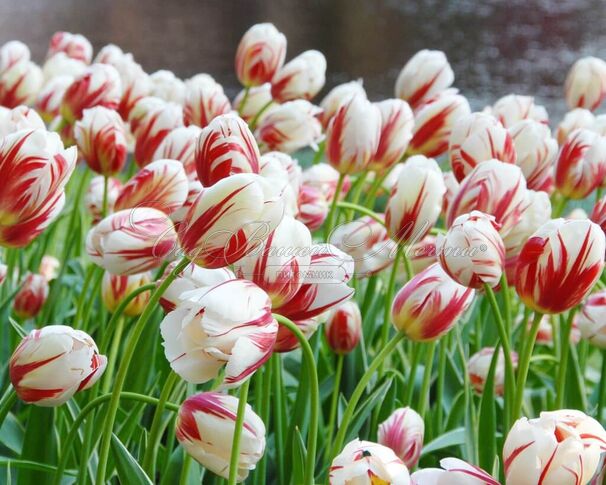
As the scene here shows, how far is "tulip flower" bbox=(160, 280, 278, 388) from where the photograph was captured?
1.12 ft

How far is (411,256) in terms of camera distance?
744 mm

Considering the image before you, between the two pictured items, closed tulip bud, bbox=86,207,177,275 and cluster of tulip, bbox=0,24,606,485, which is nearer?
cluster of tulip, bbox=0,24,606,485

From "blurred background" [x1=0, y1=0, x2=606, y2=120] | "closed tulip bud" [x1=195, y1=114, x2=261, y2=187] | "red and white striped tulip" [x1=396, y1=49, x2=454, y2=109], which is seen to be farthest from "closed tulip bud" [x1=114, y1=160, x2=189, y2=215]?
"blurred background" [x1=0, y1=0, x2=606, y2=120]

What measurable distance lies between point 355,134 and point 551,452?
1.29 feet

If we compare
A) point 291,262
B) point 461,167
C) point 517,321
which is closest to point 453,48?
point 517,321

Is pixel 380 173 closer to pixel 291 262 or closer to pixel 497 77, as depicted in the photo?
pixel 291 262

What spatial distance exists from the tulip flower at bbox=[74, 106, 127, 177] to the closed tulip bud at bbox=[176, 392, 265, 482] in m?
0.36

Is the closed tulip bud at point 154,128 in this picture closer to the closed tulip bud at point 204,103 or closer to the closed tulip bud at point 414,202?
the closed tulip bud at point 204,103

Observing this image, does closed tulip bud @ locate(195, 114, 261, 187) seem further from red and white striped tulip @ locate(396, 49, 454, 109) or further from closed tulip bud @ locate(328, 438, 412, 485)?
red and white striped tulip @ locate(396, 49, 454, 109)

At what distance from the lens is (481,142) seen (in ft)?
1.93

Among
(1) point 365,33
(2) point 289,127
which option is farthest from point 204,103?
(1) point 365,33

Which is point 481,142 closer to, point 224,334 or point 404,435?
point 404,435

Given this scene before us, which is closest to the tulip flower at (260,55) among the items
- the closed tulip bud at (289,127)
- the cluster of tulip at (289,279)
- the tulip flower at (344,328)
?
the cluster of tulip at (289,279)

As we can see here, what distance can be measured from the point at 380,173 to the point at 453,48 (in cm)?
320
